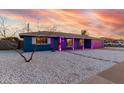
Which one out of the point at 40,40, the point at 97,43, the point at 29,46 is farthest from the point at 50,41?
the point at 97,43

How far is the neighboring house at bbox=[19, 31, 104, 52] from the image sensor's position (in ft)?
48.7

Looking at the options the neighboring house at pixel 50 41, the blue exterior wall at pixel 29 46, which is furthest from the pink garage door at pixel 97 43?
the blue exterior wall at pixel 29 46

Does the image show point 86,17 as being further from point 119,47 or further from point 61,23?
point 119,47

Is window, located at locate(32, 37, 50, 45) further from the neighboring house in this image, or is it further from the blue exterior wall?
the blue exterior wall

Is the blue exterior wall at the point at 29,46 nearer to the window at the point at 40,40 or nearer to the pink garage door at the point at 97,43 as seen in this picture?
the window at the point at 40,40

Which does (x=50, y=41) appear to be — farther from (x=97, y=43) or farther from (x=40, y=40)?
(x=97, y=43)

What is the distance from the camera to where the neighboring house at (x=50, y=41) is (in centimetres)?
1484

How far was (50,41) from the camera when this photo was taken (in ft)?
53.1

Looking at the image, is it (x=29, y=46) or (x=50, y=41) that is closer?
(x=29, y=46)

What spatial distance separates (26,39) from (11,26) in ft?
5.65

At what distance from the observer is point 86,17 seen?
12.9 meters

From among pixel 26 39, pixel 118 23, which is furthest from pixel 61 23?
pixel 118 23

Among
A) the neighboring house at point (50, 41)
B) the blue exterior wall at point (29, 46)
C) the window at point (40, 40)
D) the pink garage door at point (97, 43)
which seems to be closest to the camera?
the blue exterior wall at point (29, 46)

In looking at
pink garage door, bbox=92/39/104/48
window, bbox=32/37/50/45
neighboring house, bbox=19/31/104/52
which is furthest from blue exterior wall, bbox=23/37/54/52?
pink garage door, bbox=92/39/104/48
